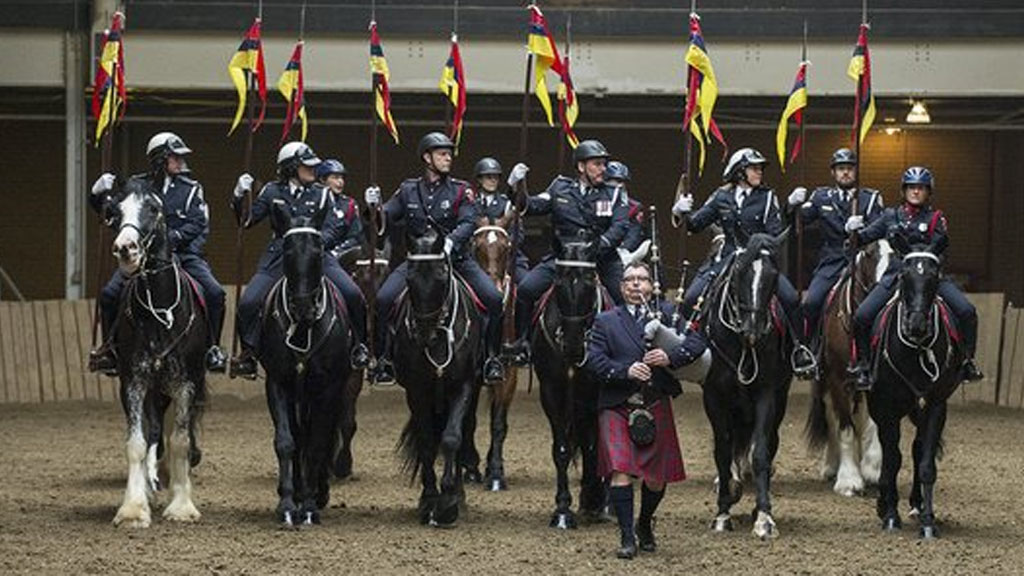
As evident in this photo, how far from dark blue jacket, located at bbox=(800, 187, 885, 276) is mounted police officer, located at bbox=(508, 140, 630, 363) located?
2.62 meters

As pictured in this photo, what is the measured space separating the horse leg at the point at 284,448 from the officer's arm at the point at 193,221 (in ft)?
4.33

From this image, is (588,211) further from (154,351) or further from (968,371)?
(154,351)

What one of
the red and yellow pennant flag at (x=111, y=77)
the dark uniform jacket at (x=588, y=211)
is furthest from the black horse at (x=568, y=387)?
the red and yellow pennant flag at (x=111, y=77)

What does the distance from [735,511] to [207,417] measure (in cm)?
1039

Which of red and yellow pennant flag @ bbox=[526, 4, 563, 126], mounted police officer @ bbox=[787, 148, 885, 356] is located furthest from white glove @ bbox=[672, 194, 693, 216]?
red and yellow pennant flag @ bbox=[526, 4, 563, 126]

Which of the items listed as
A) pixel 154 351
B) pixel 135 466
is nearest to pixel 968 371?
pixel 154 351

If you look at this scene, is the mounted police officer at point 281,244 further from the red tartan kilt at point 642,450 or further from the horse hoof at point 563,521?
the red tartan kilt at point 642,450

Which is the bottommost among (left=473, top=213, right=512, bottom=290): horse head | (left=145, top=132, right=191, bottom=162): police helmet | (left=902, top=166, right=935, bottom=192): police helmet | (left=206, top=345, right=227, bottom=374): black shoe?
(left=206, top=345, right=227, bottom=374): black shoe

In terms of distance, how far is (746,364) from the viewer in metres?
15.7

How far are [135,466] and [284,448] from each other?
3.50ft

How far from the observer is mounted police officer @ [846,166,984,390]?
16.0m

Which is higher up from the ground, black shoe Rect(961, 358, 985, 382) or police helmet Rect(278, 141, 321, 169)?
police helmet Rect(278, 141, 321, 169)

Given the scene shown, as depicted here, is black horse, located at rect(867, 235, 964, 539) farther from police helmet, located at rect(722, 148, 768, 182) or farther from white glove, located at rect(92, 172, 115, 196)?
white glove, located at rect(92, 172, 115, 196)

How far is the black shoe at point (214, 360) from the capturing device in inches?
Result: 637
